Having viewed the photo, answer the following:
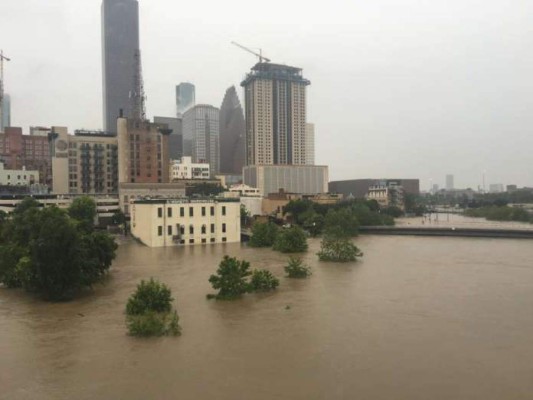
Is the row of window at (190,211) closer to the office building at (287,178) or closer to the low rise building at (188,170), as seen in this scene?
the office building at (287,178)

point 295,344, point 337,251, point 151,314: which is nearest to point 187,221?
point 337,251

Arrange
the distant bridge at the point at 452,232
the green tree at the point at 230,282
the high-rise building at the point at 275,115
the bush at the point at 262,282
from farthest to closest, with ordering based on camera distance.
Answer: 1. the high-rise building at the point at 275,115
2. the distant bridge at the point at 452,232
3. the bush at the point at 262,282
4. the green tree at the point at 230,282

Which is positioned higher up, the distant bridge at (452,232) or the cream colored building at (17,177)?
the cream colored building at (17,177)

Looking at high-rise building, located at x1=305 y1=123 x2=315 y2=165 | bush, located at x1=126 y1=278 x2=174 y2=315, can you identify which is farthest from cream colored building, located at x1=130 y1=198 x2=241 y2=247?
high-rise building, located at x1=305 y1=123 x2=315 y2=165

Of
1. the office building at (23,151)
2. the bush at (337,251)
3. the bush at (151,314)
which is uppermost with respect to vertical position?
the office building at (23,151)

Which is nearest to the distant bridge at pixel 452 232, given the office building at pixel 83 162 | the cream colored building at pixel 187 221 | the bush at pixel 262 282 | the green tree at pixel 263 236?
the green tree at pixel 263 236

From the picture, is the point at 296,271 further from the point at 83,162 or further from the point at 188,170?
the point at 188,170

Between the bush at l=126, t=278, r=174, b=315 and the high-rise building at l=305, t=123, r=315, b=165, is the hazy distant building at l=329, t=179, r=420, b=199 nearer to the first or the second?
the high-rise building at l=305, t=123, r=315, b=165
